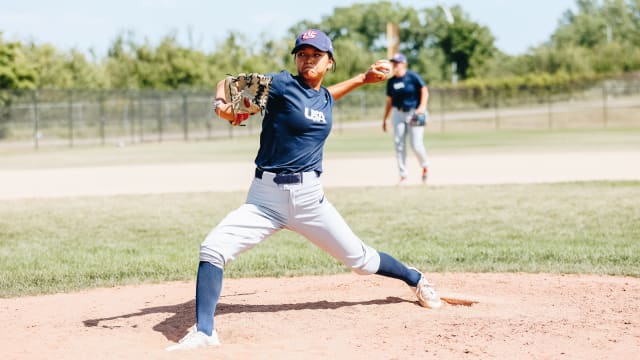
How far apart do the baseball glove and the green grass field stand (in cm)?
319

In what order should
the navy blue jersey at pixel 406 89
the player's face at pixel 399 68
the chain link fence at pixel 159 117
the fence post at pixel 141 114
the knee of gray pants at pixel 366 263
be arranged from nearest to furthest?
the knee of gray pants at pixel 366 263 < the player's face at pixel 399 68 < the navy blue jersey at pixel 406 89 < the chain link fence at pixel 159 117 < the fence post at pixel 141 114

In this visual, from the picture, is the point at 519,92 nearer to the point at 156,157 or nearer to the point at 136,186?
the point at 156,157

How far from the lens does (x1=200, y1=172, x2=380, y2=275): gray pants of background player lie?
211 inches

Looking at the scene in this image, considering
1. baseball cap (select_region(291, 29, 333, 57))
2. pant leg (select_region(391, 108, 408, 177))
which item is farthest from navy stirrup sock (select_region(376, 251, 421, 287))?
pant leg (select_region(391, 108, 408, 177))

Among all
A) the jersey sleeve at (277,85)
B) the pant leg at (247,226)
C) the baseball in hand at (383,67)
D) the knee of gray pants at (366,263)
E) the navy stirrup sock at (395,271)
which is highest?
the baseball in hand at (383,67)

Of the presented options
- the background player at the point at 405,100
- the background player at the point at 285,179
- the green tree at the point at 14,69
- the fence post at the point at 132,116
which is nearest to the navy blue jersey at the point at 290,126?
the background player at the point at 285,179

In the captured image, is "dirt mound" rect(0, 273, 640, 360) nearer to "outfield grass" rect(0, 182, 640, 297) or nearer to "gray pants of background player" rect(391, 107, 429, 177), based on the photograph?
"outfield grass" rect(0, 182, 640, 297)

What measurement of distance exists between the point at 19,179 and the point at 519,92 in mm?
54158

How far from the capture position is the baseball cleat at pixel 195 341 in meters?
5.10

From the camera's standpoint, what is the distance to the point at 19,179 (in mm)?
19656

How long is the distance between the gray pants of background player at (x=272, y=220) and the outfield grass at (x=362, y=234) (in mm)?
2526

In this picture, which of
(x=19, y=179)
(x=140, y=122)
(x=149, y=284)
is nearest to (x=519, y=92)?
(x=140, y=122)

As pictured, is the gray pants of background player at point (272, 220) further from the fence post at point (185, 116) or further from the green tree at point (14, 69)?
the green tree at point (14, 69)

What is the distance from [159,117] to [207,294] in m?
38.6
